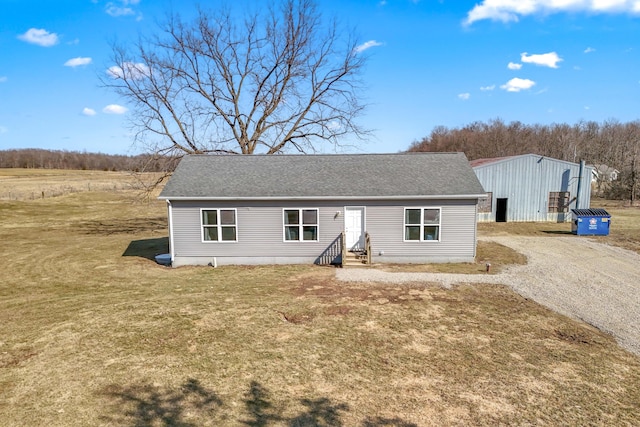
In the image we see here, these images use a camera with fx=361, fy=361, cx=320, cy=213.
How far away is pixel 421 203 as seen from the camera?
14.6m

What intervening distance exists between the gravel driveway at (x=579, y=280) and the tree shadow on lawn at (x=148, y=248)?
31.5 ft

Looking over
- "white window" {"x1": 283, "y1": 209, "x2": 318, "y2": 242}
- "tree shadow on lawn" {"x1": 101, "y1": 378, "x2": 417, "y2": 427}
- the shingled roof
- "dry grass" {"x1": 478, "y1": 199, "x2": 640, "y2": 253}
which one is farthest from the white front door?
"dry grass" {"x1": 478, "y1": 199, "x2": 640, "y2": 253}

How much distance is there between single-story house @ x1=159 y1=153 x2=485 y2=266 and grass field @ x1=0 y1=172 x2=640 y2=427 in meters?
2.00

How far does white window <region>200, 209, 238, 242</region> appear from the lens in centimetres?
1484

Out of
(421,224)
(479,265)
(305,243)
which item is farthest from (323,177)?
(479,265)

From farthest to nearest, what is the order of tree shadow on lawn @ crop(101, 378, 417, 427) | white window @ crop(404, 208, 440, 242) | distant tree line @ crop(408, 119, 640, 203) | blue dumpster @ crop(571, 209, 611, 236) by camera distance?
distant tree line @ crop(408, 119, 640, 203)
blue dumpster @ crop(571, 209, 611, 236)
white window @ crop(404, 208, 440, 242)
tree shadow on lawn @ crop(101, 378, 417, 427)

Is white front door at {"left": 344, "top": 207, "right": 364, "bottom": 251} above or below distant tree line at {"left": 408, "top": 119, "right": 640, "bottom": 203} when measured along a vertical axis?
below

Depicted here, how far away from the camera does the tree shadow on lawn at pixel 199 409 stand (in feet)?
17.7

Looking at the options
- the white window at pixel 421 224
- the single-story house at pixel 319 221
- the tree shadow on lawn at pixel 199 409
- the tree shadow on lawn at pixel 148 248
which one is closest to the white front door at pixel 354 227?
the single-story house at pixel 319 221

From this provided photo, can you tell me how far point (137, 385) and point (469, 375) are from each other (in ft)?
19.8

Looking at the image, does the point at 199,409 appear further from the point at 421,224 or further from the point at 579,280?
the point at 579,280

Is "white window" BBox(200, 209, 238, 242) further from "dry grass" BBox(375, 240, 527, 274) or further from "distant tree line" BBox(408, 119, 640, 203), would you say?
"distant tree line" BBox(408, 119, 640, 203)

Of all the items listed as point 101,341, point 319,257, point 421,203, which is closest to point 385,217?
point 421,203

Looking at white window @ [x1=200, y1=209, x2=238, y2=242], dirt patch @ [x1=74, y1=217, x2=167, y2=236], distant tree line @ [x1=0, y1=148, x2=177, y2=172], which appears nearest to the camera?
white window @ [x1=200, y1=209, x2=238, y2=242]
